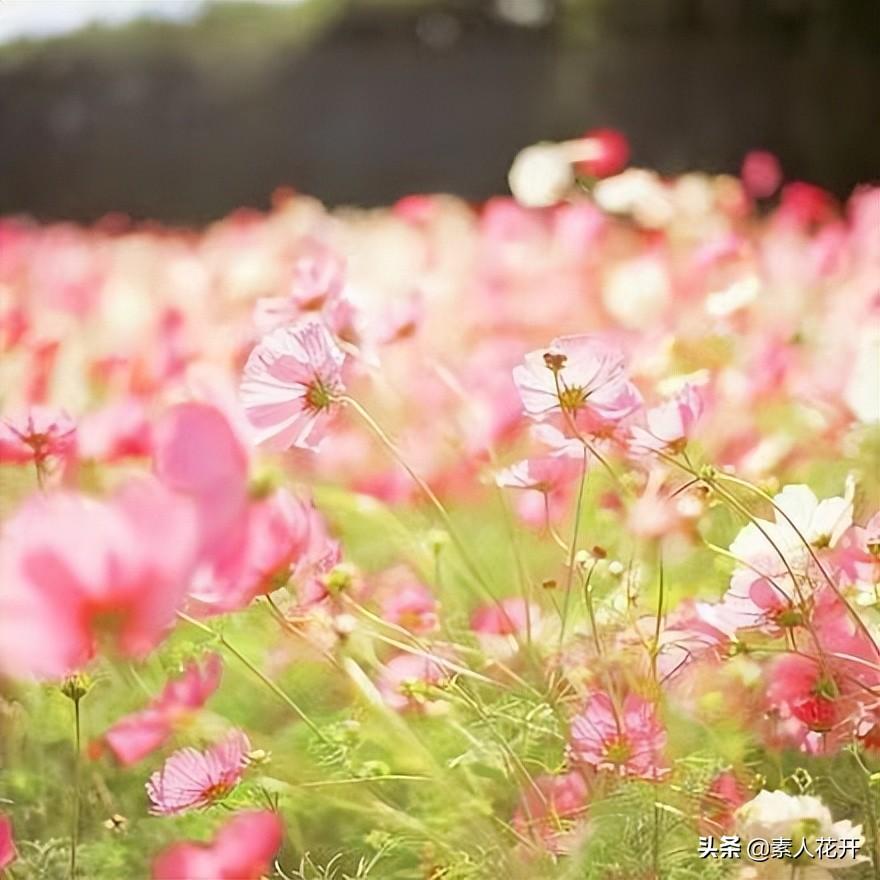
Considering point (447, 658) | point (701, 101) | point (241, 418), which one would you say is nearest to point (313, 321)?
point (241, 418)

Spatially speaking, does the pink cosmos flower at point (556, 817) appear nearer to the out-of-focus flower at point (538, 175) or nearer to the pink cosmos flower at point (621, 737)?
the pink cosmos flower at point (621, 737)

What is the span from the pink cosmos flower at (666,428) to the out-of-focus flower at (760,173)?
0.19m

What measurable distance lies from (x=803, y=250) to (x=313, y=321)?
30 centimetres

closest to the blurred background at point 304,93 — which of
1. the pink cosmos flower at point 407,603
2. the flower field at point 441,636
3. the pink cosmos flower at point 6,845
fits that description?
the flower field at point 441,636

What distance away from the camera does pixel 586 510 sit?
67cm

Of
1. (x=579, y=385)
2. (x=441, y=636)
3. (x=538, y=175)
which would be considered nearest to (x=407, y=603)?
(x=441, y=636)

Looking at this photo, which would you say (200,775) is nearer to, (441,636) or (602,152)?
(441,636)

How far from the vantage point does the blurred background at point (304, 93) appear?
2.55 ft

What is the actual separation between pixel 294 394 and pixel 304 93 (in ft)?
0.68

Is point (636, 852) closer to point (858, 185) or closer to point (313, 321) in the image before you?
point (313, 321)

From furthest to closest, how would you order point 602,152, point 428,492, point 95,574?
1. point 602,152
2. point 428,492
3. point 95,574

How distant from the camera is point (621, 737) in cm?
65

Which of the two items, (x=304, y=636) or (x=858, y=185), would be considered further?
(x=858, y=185)

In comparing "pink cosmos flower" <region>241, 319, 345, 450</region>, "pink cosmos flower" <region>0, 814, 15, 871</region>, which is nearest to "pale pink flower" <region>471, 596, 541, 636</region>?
"pink cosmos flower" <region>241, 319, 345, 450</region>
